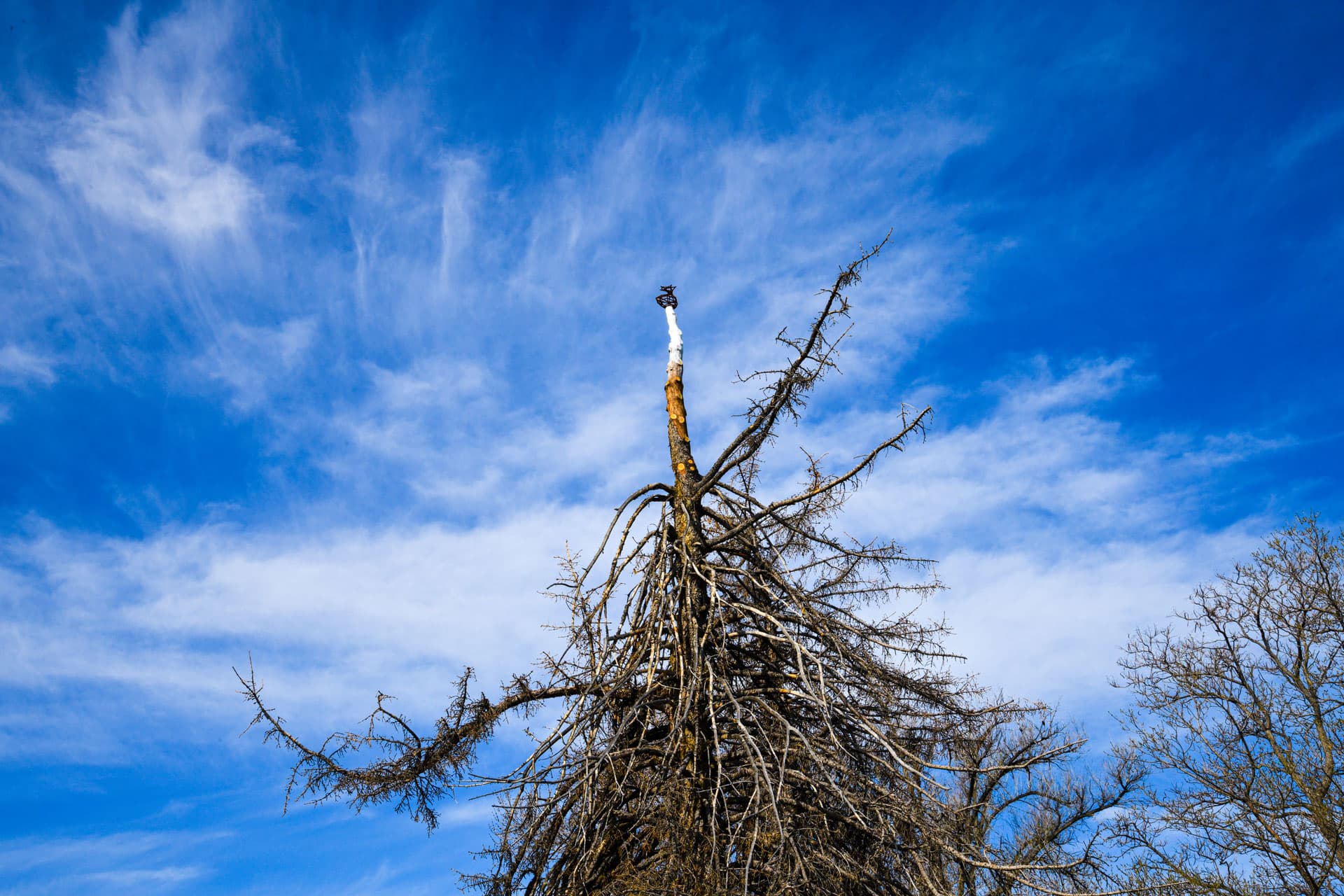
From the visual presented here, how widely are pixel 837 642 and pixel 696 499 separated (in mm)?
1610

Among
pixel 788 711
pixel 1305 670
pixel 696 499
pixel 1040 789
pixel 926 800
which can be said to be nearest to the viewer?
pixel 926 800

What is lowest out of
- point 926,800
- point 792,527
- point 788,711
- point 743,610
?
point 926,800

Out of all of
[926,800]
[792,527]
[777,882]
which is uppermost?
[792,527]

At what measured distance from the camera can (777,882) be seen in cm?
533

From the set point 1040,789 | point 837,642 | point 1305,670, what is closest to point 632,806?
point 837,642

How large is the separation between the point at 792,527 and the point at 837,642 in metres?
1.02

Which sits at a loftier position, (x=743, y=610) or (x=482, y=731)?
(x=743, y=610)

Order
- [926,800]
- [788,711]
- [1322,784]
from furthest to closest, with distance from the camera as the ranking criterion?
[1322,784]
[788,711]
[926,800]

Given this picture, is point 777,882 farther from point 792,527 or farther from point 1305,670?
point 1305,670

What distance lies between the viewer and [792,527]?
7.29 meters

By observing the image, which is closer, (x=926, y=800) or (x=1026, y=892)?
(x=926, y=800)

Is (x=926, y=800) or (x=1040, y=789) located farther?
(x=1040, y=789)

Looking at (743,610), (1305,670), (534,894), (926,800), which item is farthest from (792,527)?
(1305,670)

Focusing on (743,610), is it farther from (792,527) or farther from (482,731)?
(482,731)
